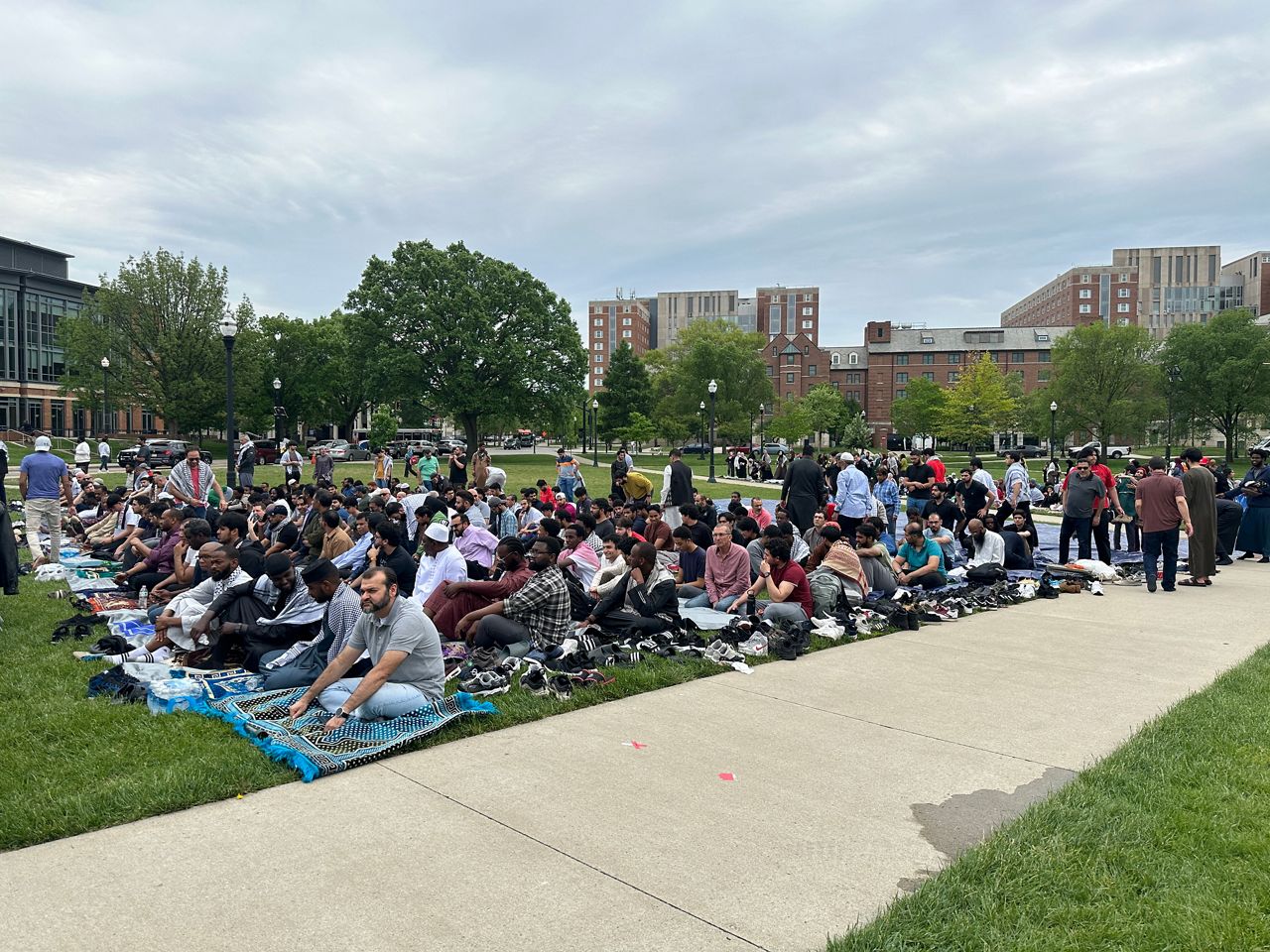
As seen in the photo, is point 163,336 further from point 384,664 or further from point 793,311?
point 793,311

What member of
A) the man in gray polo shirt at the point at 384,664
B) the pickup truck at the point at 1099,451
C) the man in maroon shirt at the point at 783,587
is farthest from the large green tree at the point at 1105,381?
the man in gray polo shirt at the point at 384,664

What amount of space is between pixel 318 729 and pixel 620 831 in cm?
234

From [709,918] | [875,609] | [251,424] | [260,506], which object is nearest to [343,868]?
[709,918]

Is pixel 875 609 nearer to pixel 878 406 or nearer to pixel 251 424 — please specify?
pixel 251 424

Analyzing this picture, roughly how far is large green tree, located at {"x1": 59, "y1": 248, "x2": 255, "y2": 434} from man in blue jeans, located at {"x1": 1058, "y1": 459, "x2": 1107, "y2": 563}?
159 feet

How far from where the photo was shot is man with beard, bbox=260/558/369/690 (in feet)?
20.4

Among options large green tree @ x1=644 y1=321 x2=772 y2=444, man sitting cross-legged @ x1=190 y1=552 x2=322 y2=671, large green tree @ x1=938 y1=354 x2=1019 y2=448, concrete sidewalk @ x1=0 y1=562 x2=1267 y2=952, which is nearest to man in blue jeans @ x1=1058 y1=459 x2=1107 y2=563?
concrete sidewalk @ x1=0 y1=562 x2=1267 y2=952

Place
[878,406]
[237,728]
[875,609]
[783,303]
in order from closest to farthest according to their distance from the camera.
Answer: [237,728] → [875,609] → [878,406] → [783,303]

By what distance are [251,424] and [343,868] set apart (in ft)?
233

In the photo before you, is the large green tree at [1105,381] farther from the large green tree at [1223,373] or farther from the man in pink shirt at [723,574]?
the man in pink shirt at [723,574]

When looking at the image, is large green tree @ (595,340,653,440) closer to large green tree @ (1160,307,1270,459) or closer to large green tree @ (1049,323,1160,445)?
large green tree @ (1049,323,1160,445)

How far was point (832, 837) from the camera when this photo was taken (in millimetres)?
4277

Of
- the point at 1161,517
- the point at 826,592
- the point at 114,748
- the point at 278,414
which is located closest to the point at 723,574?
the point at 826,592

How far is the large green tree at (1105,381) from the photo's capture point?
224 feet
